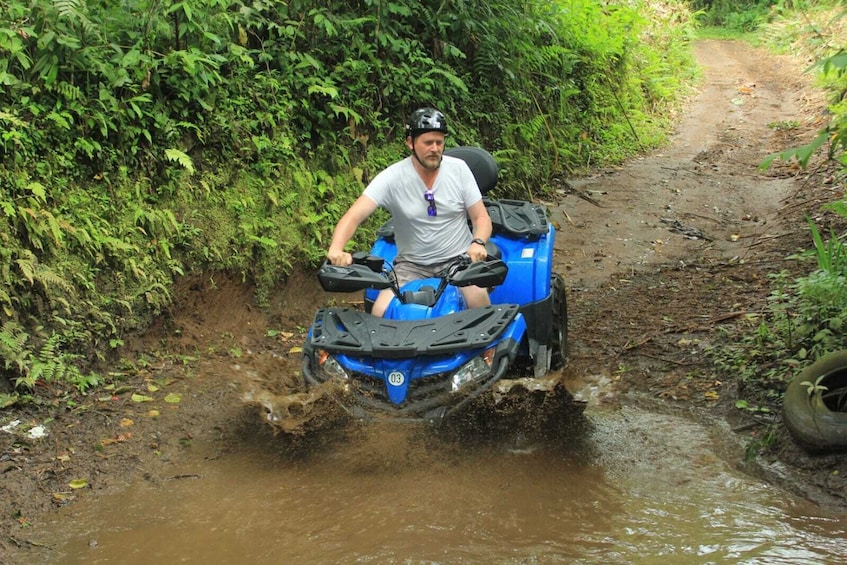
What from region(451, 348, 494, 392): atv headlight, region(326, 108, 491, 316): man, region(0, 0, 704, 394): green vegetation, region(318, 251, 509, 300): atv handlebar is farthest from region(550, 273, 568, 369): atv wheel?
region(0, 0, 704, 394): green vegetation

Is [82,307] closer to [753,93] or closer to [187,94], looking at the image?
[187,94]

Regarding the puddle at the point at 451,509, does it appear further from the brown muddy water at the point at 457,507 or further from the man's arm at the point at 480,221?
the man's arm at the point at 480,221

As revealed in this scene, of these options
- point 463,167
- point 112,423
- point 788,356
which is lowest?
point 112,423

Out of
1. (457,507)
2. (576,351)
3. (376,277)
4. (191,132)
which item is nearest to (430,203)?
(376,277)

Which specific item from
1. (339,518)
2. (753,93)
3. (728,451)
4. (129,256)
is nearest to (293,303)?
(129,256)

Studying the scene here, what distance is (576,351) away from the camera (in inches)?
274

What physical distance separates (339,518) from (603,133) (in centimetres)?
1159

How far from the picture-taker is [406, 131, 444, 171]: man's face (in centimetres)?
530

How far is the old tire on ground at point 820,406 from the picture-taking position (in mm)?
4512

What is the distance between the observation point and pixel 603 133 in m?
14.6

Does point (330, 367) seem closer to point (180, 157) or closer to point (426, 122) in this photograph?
point (426, 122)

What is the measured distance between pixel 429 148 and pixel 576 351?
8.28 feet

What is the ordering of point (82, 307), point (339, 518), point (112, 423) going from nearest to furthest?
1. point (339, 518)
2. point (112, 423)
3. point (82, 307)

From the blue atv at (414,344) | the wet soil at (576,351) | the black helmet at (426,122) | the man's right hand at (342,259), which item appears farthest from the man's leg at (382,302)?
the black helmet at (426,122)
